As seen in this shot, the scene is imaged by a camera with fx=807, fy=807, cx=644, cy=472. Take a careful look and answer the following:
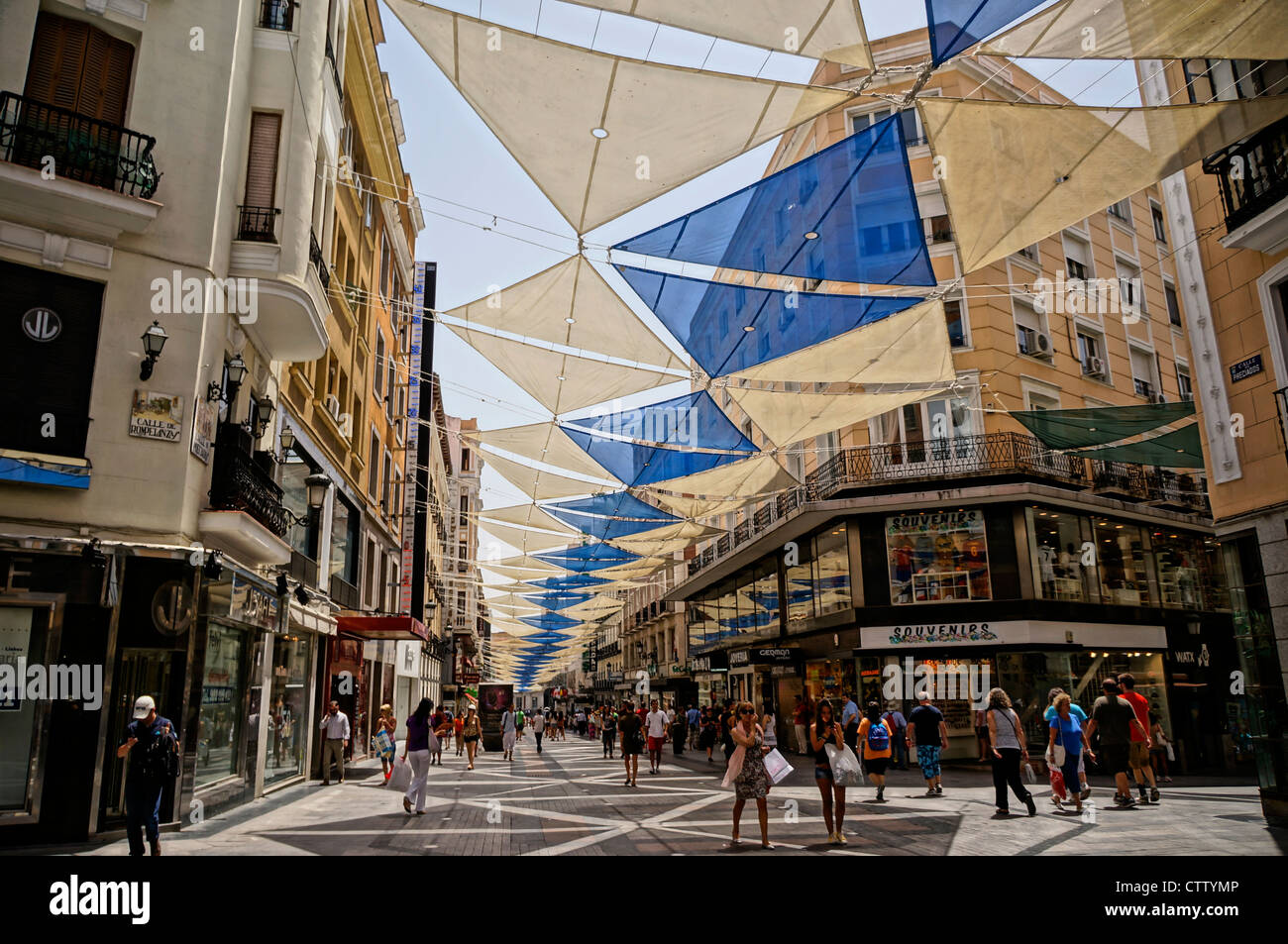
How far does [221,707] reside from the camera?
11969 mm

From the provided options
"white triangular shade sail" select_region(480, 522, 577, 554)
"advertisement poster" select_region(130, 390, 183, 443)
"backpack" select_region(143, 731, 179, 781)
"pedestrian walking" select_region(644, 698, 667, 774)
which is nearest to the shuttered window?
"advertisement poster" select_region(130, 390, 183, 443)

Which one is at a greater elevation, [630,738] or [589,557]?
[589,557]

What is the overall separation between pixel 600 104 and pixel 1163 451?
15.3 metres

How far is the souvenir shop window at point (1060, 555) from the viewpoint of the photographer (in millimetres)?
21031

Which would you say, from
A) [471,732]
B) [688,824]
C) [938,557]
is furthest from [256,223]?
[938,557]

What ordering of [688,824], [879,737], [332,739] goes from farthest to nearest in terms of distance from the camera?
[332,739] < [879,737] < [688,824]

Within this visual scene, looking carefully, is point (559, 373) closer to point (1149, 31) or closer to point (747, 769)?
point (747, 769)

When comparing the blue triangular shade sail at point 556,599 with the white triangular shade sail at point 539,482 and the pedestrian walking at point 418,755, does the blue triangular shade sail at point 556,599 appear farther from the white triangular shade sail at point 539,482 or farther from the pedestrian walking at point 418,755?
the pedestrian walking at point 418,755

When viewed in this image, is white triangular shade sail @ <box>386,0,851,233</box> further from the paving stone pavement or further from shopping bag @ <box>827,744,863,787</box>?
the paving stone pavement

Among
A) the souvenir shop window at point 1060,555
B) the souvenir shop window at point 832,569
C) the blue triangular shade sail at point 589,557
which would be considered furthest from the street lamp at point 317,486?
the blue triangular shade sail at point 589,557

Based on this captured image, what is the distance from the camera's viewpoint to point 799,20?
9.00 m

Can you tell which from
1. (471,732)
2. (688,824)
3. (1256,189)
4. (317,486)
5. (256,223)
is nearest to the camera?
(688,824)

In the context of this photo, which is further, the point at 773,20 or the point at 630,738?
the point at 630,738
